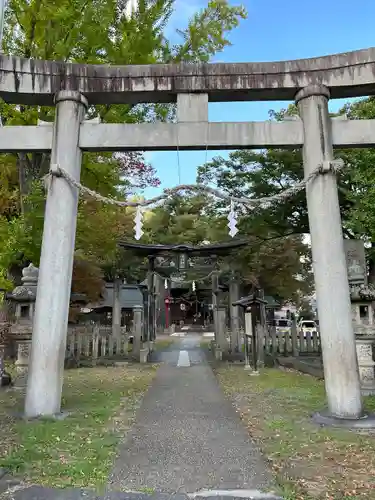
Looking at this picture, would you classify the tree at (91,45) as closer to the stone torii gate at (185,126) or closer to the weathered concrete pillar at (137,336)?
the stone torii gate at (185,126)

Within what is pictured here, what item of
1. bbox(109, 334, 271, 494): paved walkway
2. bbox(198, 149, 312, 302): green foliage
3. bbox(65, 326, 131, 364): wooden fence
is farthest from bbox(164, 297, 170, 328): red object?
bbox(109, 334, 271, 494): paved walkway

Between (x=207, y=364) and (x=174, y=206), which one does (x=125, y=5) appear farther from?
(x=174, y=206)

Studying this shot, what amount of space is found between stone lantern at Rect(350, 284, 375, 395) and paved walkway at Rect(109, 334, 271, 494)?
10.7 feet

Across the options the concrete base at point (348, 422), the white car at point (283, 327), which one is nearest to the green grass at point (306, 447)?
the concrete base at point (348, 422)

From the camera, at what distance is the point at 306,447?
4652mm

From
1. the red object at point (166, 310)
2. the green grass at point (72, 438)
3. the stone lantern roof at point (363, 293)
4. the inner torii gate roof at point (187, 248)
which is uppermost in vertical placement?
the inner torii gate roof at point (187, 248)

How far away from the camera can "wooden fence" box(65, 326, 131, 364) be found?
46.1ft

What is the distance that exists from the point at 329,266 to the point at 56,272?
4318mm

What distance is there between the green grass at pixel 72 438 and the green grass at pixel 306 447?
1873 mm

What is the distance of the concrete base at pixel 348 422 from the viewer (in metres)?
5.40

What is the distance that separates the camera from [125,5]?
9648 mm

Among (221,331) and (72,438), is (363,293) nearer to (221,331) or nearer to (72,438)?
(72,438)

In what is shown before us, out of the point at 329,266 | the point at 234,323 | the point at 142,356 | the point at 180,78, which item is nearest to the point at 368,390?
the point at 329,266

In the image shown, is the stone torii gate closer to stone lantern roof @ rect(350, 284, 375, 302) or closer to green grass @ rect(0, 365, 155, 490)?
green grass @ rect(0, 365, 155, 490)
